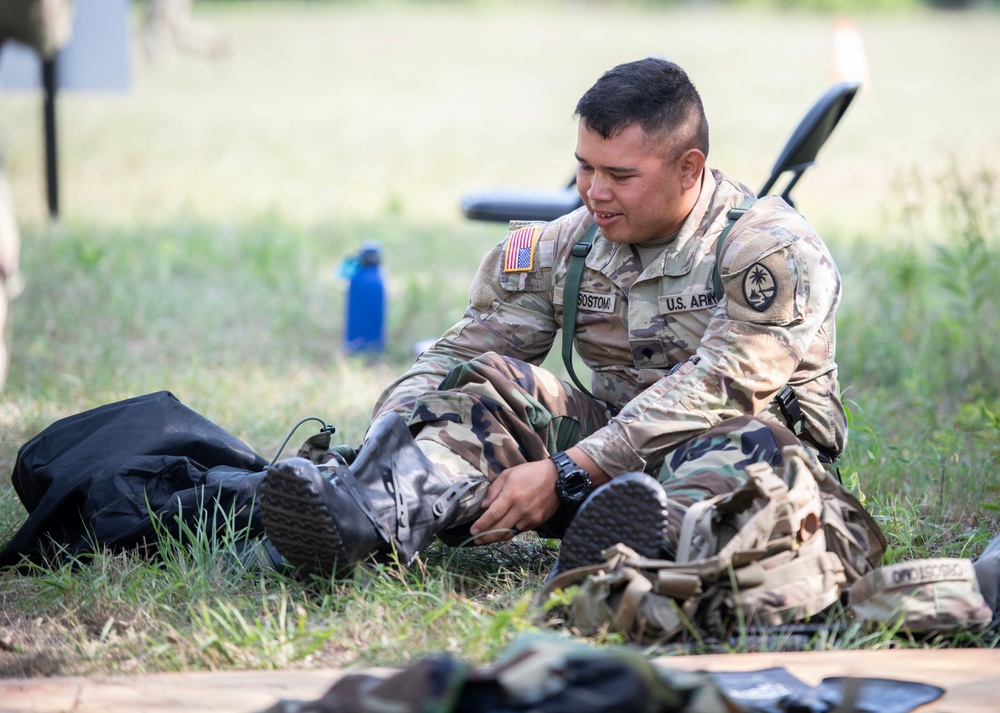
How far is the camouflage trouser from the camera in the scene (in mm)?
2840

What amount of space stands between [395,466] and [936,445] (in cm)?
237

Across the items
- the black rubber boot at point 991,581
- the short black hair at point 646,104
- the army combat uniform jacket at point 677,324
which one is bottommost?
the black rubber boot at point 991,581

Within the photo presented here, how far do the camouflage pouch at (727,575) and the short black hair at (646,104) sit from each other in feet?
3.25

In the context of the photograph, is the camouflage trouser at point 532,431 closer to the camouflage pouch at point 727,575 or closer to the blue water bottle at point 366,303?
the camouflage pouch at point 727,575

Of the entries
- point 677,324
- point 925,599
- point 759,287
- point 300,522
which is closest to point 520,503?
point 300,522

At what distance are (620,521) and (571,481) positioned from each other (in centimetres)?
39

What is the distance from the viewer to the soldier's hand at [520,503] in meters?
2.93

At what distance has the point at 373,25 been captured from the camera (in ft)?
80.7

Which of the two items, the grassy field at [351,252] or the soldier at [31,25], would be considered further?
the soldier at [31,25]

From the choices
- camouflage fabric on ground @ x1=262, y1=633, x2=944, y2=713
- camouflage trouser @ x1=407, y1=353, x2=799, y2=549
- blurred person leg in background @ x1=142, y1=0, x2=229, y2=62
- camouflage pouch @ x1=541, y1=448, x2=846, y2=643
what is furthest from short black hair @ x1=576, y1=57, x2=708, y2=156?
blurred person leg in background @ x1=142, y1=0, x2=229, y2=62

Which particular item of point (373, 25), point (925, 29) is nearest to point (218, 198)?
point (373, 25)

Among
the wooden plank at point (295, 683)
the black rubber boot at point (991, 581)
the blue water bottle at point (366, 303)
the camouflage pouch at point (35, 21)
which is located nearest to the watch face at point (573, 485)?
the wooden plank at point (295, 683)

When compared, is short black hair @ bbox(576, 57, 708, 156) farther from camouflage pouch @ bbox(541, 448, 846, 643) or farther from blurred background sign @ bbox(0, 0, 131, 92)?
blurred background sign @ bbox(0, 0, 131, 92)

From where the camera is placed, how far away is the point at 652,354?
10.8 feet
